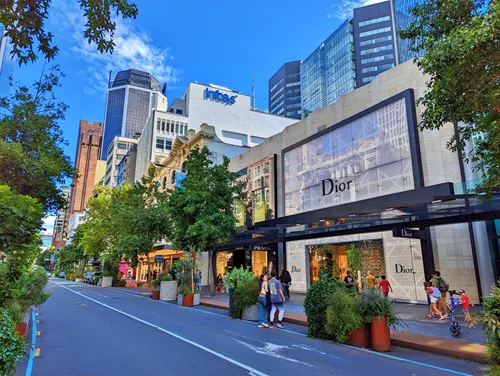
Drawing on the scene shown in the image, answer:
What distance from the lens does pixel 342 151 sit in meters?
21.6

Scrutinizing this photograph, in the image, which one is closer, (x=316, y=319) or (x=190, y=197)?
(x=316, y=319)

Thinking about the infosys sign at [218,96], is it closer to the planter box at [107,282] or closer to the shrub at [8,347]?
the planter box at [107,282]

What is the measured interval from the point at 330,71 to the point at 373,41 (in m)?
16.5

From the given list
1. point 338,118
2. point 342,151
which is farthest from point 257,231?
point 338,118

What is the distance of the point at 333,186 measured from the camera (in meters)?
21.9

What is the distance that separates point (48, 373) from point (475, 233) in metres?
16.8

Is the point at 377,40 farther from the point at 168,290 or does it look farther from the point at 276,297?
the point at 276,297

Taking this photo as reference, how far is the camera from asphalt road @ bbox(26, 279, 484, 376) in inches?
253

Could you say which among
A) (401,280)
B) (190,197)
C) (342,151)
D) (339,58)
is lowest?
(401,280)

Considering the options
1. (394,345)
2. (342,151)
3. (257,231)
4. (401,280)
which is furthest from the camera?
(257,231)

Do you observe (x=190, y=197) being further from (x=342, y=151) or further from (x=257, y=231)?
(x=342, y=151)

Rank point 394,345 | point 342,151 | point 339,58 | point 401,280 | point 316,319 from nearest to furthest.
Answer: point 394,345 < point 316,319 < point 401,280 < point 342,151 < point 339,58

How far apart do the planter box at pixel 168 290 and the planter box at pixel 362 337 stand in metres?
16.1

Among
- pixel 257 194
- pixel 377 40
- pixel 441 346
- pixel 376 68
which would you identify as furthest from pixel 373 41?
pixel 441 346
